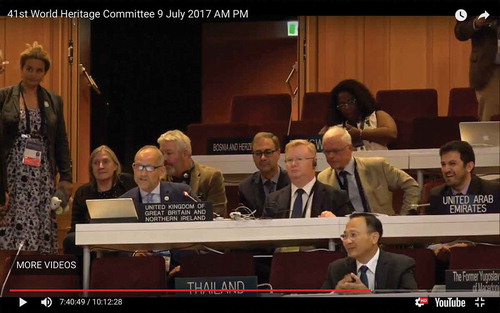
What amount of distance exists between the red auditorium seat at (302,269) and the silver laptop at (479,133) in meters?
1.10

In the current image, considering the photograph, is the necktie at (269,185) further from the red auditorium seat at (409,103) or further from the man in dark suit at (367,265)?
the red auditorium seat at (409,103)

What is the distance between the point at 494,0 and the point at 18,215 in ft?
7.68

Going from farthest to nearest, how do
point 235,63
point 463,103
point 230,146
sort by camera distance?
point 235,63 < point 463,103 < point 230,146

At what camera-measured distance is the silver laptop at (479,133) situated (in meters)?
5.64

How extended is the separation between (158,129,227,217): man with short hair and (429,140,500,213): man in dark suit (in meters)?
1.11

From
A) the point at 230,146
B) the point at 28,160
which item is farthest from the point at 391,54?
the point at 28,160

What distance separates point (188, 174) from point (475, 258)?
5.36 feet

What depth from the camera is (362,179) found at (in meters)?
5.54

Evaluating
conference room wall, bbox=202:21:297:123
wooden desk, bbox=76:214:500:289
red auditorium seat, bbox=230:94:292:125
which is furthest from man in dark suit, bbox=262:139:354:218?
conference room wall, bbox=202:21:297:123

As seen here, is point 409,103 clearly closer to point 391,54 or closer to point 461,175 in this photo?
point 391,54

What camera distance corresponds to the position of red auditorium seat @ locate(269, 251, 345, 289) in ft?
15.8

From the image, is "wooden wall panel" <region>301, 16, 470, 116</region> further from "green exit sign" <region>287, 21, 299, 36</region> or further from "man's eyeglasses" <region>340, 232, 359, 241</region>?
"man's eyeglasses" <region>340, 232, 359, 241</region>

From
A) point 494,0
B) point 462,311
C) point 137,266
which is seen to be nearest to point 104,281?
point 137,266

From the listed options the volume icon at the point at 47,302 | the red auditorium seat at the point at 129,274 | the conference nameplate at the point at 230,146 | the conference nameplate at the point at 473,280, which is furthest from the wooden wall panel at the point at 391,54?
the volume icon at the point at 47,302
